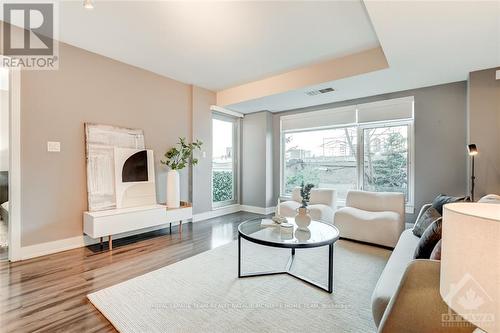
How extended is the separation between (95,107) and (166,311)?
3.06m

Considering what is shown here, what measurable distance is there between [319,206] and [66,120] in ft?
13.4

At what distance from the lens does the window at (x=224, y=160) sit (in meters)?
5.49

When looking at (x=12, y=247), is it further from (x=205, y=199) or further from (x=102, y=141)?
(x=205, y=199)

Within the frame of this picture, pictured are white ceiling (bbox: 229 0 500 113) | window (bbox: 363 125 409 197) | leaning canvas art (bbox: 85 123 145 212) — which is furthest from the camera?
window (bbox: 363 125 409 197)

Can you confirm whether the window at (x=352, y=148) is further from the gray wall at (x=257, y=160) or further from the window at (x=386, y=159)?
the gray wall at (x=257, y=160)

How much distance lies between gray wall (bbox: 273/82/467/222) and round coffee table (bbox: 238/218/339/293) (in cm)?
259

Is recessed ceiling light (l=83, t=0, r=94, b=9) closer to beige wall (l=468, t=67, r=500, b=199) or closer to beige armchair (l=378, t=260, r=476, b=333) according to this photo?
beige armchair (l=378, t=260, r=476, b=333)

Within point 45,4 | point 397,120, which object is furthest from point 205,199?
point 397,120

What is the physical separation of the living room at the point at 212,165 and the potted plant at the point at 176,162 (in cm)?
4

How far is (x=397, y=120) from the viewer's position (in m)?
4.31

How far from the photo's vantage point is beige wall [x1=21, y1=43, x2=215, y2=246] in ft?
9.54

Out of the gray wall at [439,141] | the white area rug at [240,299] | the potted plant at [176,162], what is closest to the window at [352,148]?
the gray wall at [439,141]

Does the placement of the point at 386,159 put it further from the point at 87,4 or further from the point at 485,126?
the point at 87,4

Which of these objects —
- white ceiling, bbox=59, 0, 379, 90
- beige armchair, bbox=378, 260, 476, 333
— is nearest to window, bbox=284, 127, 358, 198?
white ceiling, bbox=59, 0, 379, 90
